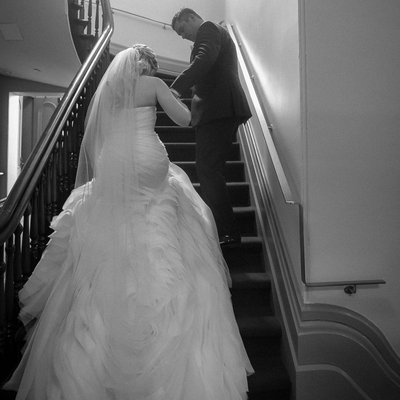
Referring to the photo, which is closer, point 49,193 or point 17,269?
point 17,269

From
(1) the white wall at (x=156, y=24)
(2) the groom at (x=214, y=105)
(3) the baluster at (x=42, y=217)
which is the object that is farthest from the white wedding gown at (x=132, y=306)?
(1) the white wall at (x=156, y=24)

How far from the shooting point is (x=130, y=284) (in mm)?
1598

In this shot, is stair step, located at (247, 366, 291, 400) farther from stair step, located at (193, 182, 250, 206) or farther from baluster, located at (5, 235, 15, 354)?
stair step, located at (193, 182, 250, 206)

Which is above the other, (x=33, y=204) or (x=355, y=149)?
(x=355, y=149)

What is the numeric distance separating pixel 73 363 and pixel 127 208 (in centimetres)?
72

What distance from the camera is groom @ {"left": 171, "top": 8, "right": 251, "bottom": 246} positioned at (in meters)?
2.42

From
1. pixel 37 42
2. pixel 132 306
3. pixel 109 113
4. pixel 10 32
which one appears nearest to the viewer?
pixel 132 306

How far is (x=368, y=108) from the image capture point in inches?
76.3

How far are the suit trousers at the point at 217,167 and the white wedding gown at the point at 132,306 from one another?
0.43 meters

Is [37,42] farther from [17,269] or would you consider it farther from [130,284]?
[130,284]

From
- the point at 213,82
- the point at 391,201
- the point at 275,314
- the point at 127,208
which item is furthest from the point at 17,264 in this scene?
the point at 391,201

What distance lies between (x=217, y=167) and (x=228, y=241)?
50 centimetres

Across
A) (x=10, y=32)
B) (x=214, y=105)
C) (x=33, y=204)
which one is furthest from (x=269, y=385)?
(x=10, y=32)

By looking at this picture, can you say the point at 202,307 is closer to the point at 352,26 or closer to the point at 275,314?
the point at 275,314
